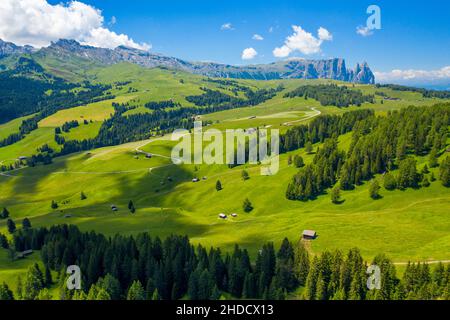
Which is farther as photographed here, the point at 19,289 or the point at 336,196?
the point at 336,196

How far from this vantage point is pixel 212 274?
87000mm

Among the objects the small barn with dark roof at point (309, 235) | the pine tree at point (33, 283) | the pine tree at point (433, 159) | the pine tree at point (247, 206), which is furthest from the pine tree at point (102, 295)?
the pine tree at point (433, 159)

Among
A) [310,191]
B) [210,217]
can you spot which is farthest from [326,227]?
[210,217]

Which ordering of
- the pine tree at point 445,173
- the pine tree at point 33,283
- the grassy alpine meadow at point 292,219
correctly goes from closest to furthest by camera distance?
the pine tree at point 33,283
the grassy alpine meadow at point 292,219
the pine tree at point 445,173

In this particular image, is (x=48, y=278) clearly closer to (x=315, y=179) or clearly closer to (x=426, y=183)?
(x=315, y=179)

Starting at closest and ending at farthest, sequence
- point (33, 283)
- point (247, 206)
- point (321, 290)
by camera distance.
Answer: point (321, 290) → point (33, 283) → point (247, 206)

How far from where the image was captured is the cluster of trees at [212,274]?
73.8m

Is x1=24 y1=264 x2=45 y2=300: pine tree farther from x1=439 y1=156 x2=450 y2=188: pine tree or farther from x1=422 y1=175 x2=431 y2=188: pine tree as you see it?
x1=439 y1=156 x2=450 y2=188: pine tree

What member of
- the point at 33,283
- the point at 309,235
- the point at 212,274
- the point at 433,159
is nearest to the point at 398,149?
the point at 433,159

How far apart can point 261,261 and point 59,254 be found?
6598 centimetres

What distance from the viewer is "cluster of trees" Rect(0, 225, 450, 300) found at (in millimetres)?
73750

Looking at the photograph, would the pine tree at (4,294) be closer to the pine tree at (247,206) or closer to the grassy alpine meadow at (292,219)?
the grassy alpine meadow at (292,219)

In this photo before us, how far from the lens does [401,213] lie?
122 m

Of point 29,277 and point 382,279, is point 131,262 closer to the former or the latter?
point 29,277
